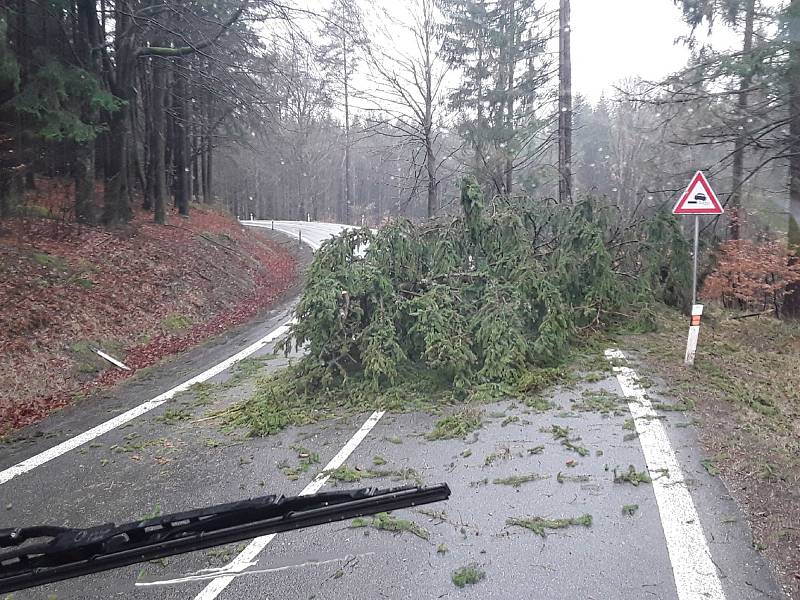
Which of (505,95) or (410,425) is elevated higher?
(505,95)

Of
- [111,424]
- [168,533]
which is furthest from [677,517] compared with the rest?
[111,424]

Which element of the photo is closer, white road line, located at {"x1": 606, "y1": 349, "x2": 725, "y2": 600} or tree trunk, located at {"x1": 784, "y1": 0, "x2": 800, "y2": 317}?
white road line, located at {"x1": 606, "y1": 349, "x2": 725, "y2": 600}

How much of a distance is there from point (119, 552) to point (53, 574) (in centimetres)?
26

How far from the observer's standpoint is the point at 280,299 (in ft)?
54.5

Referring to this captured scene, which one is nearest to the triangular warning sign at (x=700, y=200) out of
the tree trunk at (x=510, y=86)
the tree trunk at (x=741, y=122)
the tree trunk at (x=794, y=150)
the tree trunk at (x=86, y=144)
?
the tree trunk at (x=741, y=122)

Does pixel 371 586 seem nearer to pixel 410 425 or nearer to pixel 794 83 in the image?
pixel 410 425

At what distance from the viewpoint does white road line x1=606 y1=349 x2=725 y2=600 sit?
319 cm

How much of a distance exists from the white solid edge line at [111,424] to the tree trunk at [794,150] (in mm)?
10384

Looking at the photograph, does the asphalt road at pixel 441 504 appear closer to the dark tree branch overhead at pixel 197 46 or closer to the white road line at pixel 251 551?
the white road line at pixel 251 551

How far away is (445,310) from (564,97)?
960 cm

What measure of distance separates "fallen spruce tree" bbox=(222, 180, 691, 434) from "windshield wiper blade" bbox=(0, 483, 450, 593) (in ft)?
11.0

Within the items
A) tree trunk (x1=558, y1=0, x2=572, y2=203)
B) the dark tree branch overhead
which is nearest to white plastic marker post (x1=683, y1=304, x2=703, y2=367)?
tree trunk (x1=558, y1=0, x2=572, y2=203)

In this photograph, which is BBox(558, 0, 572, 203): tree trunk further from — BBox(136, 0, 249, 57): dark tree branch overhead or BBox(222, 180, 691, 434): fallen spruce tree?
BBox(136, 0, 249, 57): dark tree branch overhead

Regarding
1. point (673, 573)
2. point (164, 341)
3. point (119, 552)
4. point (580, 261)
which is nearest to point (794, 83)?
point (580, 261)
